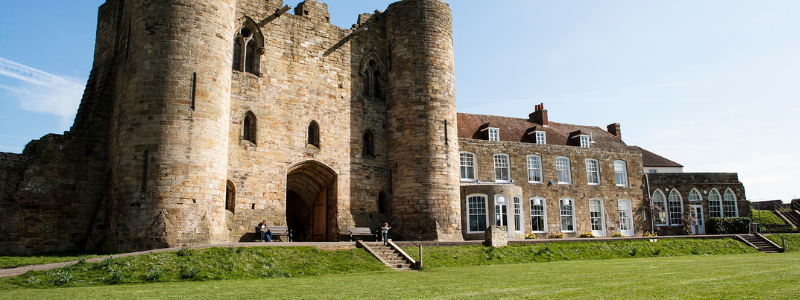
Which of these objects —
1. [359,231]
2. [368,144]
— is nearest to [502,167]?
[368,144]

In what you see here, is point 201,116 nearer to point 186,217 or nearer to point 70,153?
point 186,217

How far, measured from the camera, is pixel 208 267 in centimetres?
1308

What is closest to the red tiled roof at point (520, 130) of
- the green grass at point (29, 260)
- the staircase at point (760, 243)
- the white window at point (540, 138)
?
the white window at point (540, 138)

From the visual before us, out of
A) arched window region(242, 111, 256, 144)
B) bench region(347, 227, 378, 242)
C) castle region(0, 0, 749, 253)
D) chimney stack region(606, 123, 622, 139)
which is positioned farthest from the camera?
chimney stack region(606, 123, 622, 139)

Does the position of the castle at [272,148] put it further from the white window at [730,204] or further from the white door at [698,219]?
the white window at [730,204]

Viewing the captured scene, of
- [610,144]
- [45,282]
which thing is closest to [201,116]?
[45,282]

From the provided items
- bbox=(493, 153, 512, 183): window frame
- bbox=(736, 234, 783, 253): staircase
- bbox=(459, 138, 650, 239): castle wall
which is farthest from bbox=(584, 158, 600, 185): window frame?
bbox=(736, 234, 783, 253): staircase

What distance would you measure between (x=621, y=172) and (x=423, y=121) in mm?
14042

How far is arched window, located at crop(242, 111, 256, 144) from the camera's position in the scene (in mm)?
19297

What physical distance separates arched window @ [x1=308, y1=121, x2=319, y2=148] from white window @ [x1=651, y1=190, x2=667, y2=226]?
62.9 ft

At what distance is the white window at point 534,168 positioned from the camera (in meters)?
27.5

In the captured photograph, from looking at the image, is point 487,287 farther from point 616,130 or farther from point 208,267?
point 616,130

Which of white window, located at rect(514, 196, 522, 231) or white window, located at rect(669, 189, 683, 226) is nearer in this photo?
white window, located at rect(514, 196, 522, 231)

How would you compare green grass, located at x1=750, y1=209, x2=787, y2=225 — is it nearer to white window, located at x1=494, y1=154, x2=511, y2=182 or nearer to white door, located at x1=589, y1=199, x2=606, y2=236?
white door, located at x1=589, y1=199, x2=606, y2=236
